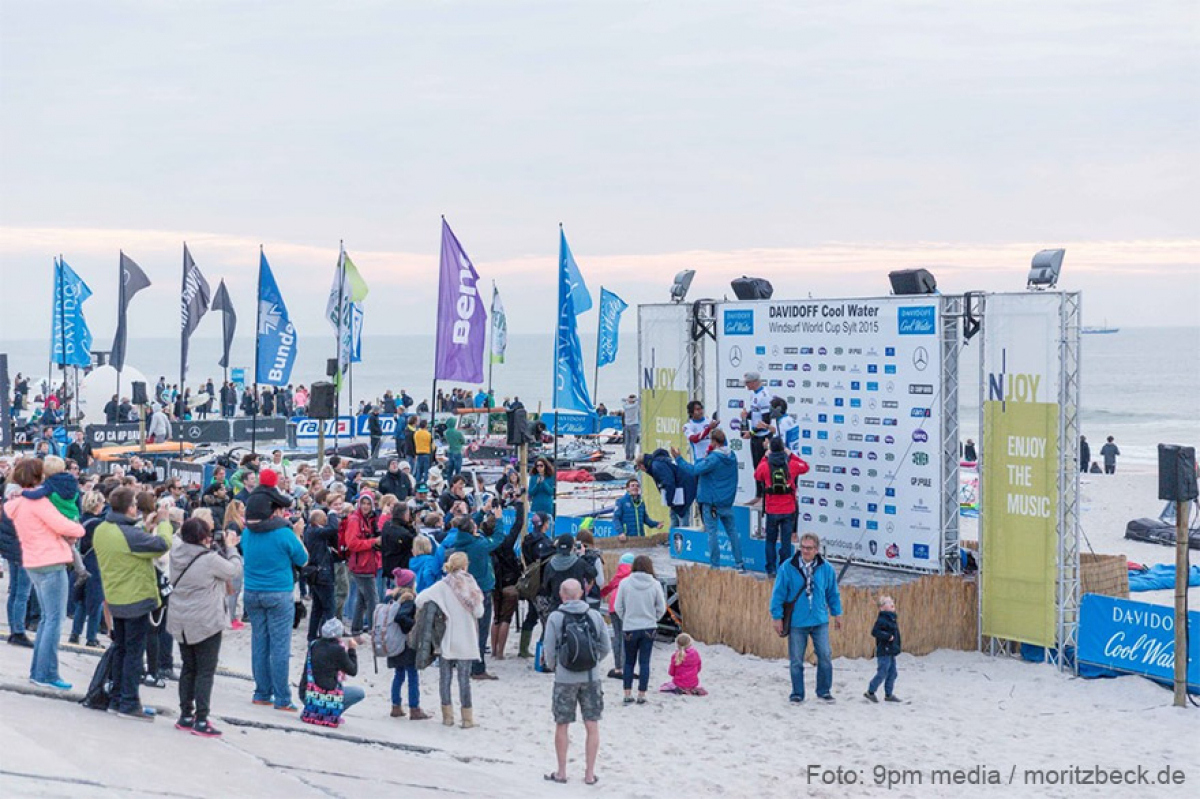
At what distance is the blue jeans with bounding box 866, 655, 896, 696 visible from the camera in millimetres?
12352

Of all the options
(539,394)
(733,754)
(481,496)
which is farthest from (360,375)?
(733,754)

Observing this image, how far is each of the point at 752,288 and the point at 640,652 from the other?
23.0 ft

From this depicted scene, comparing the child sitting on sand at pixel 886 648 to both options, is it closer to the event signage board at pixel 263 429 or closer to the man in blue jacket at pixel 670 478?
the man in blue jacket at pixel 670 478

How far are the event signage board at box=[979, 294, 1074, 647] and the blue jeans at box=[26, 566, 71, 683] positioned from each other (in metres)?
9.41

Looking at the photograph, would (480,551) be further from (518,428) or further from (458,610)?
(518,428)

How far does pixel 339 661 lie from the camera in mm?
9797

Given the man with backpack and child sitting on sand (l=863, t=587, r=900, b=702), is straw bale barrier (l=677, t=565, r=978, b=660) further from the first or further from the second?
child sitting on sand (l=863, t=587, r=900, b=702)

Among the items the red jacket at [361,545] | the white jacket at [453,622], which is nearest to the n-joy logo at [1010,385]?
the white jacket at [453,622]

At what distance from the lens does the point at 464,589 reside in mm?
10703

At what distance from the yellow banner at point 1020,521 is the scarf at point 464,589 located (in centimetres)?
630

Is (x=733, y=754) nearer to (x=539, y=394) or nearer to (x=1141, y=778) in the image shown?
(x=1141, y=778)

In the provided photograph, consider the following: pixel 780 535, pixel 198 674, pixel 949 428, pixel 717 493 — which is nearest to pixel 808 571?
pixel 780 535

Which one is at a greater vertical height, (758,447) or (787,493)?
(758,447)

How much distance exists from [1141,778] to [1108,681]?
299cm
